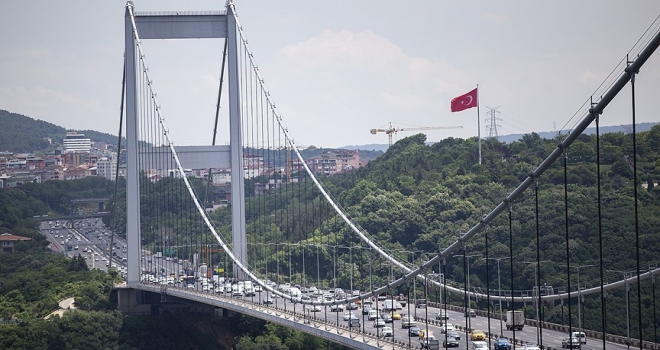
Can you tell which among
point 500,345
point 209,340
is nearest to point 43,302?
point 209,340

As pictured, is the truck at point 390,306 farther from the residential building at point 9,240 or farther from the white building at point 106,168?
the white building at point 106,168

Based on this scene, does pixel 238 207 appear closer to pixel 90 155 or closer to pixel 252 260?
pixel 252 260

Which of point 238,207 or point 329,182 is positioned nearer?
point 238,207

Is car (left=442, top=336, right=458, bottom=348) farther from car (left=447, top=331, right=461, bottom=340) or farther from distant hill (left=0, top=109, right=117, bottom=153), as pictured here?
distant hill (left=0, top=109, right=117, bottom=153)

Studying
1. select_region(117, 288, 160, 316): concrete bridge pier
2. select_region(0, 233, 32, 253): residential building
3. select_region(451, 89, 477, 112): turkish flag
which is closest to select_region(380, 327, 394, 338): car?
select_region(117, 288, 160, 316): concrete bridge pier

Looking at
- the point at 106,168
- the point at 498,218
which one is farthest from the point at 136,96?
the point at 106,168

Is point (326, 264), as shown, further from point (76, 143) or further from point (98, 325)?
point (76, 143)

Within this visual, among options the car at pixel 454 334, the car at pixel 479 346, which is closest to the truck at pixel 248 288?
the car at pixel 454 334
